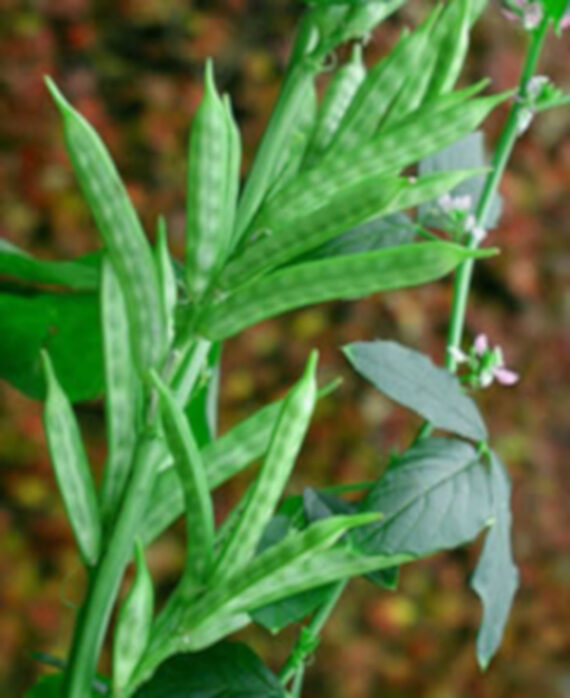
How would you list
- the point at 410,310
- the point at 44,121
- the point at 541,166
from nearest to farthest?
1. the point at 44,121
2. the point at 410,310
3. the point at 541,166

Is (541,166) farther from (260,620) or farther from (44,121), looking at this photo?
(260,620)

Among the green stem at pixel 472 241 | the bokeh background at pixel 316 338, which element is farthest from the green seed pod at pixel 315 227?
the bokeh background at pixel 316 338

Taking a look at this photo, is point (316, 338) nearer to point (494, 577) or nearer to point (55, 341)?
point (55, 341)

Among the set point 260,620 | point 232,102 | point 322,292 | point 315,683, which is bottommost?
point 315,683

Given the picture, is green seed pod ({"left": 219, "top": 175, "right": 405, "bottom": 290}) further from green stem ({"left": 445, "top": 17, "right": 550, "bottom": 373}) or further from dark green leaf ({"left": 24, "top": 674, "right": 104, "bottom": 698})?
→ dark green leaf ({"left": 24, "top": 674, "right": 104, "bottom": 698})

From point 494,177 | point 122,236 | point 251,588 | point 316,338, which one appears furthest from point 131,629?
point 316,338

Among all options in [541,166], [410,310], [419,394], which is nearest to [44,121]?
[410,310]
